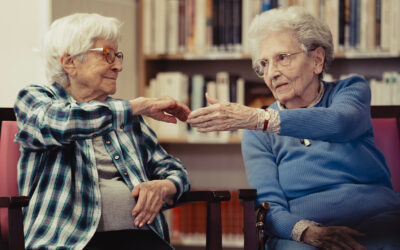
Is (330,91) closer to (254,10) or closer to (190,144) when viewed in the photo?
(254,10)

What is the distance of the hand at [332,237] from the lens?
5.22ft

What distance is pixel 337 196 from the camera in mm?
1696

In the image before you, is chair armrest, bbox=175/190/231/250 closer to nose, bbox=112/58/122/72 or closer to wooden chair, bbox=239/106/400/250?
nose, bbox=112/58/122/72

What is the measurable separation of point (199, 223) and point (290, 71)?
1522 mm

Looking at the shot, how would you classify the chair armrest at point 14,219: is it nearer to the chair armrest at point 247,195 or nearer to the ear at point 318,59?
the chair armrest at point 247,195

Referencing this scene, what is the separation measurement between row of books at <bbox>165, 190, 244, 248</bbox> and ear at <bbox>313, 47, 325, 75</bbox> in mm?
1296

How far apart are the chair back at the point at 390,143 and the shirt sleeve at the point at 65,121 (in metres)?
0.96

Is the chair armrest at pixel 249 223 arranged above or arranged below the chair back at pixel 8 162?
below

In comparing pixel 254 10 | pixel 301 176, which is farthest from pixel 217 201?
pixel 254 10

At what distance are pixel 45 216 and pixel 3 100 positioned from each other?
0.96 m

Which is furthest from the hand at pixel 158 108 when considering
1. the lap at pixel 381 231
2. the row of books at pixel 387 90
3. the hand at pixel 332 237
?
the row of books at pixel 387 90

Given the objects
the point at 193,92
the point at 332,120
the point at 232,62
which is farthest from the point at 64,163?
the point at 232,62

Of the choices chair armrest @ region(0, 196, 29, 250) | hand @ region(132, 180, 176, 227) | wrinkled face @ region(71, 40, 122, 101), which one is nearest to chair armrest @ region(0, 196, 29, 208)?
chair armrest @ region(0, 196, 29, 250)

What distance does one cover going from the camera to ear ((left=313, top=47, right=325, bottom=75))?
1897 mm
